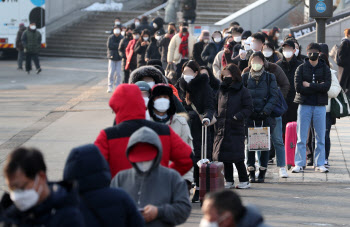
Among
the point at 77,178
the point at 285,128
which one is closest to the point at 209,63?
the point at 285,128

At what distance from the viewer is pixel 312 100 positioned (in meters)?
11.5

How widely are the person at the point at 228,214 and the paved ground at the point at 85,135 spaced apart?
4799 mm

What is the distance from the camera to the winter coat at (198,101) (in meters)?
9.84

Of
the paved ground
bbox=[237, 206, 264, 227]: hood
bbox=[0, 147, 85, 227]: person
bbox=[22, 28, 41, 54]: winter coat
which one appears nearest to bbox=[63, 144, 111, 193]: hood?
bbox=[0, 147, 85, 227]: person

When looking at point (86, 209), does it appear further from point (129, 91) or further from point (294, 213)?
point (294, 213)

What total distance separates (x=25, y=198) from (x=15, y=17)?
28.7 meters

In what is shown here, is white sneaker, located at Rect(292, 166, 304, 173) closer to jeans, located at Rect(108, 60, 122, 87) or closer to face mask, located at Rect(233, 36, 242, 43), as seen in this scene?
face mask, located at Rect(233, 36, 242, 43)

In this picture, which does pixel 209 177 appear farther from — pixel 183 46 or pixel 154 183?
pixel 183 46

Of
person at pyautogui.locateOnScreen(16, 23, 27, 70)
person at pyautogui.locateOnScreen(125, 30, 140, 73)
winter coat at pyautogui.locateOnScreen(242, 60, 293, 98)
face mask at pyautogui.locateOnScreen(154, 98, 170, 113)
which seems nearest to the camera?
face mask at pyautogui.locateOnScreen(154, 98, 170, 113)

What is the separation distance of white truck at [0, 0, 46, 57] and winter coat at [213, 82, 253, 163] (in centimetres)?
2232

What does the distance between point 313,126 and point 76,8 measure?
2994 centimetres

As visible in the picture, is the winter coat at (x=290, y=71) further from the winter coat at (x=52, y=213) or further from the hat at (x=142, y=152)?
the winter coat at (x=52, y=213)

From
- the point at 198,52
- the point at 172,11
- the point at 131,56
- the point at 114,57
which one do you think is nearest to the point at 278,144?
the point at 198,52

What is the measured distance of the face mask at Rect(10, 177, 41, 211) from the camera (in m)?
3.73
